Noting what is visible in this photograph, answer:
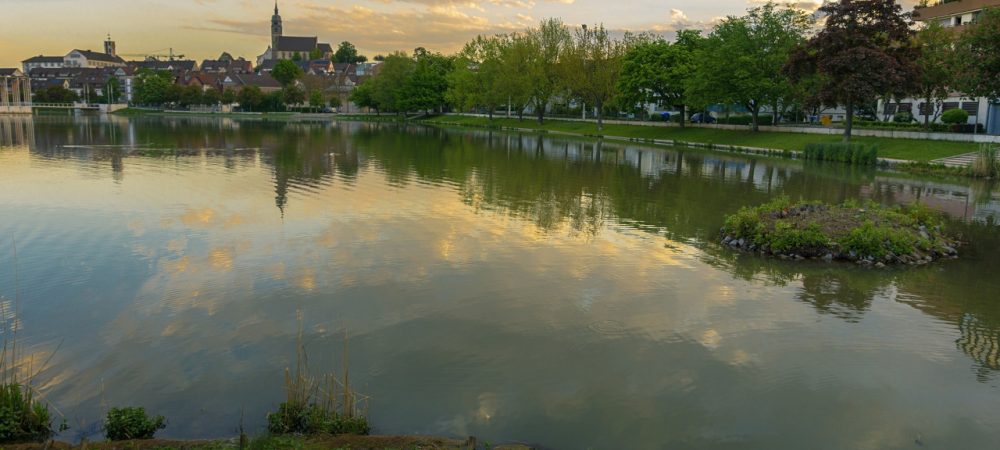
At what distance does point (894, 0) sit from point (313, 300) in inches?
2200

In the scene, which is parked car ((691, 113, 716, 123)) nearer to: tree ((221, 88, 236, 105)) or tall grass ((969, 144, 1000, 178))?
tall grass ((969, 144, 1000, 178))

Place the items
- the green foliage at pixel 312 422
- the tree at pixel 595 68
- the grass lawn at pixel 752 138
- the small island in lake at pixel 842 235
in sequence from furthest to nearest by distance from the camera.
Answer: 1. the tree at pixel 595 68
2. the grass lawn at pixel 752 138
3. the small island in lake at pixel 842 235
4. the green foliage at pixel 312 422

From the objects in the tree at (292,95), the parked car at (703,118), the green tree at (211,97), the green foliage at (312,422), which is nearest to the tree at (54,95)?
the green tree at (211,97)

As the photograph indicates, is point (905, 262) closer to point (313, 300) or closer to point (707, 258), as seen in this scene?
point (707, 258)

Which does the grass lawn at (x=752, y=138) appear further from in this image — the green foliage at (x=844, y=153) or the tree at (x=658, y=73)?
the tree at (x=658, y=73)

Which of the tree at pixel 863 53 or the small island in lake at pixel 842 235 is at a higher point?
the tree at pixel 863 53

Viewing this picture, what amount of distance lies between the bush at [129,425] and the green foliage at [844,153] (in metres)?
50.8

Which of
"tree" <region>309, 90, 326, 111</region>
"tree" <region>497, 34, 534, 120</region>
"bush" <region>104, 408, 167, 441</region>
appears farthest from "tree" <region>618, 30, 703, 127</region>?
"tree" <region>309, 90, 326, 111</region>

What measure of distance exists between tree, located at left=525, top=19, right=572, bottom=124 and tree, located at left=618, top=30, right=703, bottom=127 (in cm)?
1496

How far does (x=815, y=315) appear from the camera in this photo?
1414 centimetres

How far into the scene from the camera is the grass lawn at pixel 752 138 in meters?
49.0

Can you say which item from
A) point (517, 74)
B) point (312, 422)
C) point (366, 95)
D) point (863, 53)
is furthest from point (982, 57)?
point (366, 95)

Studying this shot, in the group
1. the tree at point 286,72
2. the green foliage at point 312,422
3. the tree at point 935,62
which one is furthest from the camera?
the tree at point 286,72

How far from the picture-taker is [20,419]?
27.4 feet
